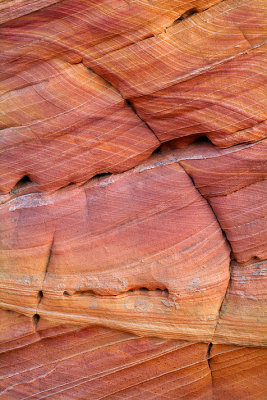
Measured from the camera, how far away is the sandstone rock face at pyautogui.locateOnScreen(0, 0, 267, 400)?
3512 millimetres

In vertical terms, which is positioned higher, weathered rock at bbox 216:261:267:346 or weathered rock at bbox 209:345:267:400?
weathered rock at bbox 216:261:267:346

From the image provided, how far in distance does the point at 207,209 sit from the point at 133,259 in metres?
0.87

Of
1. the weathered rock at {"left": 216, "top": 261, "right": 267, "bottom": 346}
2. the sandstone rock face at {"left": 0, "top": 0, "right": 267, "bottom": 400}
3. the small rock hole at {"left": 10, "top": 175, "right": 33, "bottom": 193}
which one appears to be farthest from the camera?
the small rock hole at {"left": 10, "top": 175, "right": 33, "bottom": 193}

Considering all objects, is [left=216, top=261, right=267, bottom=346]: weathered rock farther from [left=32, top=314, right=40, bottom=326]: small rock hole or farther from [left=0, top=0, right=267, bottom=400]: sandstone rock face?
[left=32, top=314, right=40, bottom=326]: small rock hole

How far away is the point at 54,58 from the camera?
370 cm

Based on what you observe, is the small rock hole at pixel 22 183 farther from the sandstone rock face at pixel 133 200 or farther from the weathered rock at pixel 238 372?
the weathered rock at pixel 238 372

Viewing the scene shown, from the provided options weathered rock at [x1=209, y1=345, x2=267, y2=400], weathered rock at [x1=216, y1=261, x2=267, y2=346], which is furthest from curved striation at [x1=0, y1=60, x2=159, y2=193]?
weathered rock at [x1=209, y1=345, x2=267, y2=400]

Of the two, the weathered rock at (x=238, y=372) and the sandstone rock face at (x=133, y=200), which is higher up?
the sandstone rock face at (x=133, y=200)

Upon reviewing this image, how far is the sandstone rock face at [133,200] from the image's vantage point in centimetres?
351

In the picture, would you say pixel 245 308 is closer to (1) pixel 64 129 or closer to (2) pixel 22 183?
(1) pixel 64 129

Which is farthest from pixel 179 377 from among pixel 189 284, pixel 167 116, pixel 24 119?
pixel 24 119

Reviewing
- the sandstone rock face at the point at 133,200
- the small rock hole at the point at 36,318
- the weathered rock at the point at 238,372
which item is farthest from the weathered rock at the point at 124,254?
the weathered rock at the point at 238,372

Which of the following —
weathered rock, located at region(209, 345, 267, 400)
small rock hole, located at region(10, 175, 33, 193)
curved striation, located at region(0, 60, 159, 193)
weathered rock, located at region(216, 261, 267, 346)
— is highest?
curved striation, located at region(0, 60, 159, 193)

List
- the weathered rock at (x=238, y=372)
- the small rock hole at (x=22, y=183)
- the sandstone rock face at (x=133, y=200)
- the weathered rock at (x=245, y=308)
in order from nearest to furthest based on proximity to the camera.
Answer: the sandstone rock face at (x=133, y=200), the weathered rock at (x=245, y=308), the weathered rock at (x=238, y=372), the small rock hole at (x=22, y=183)
